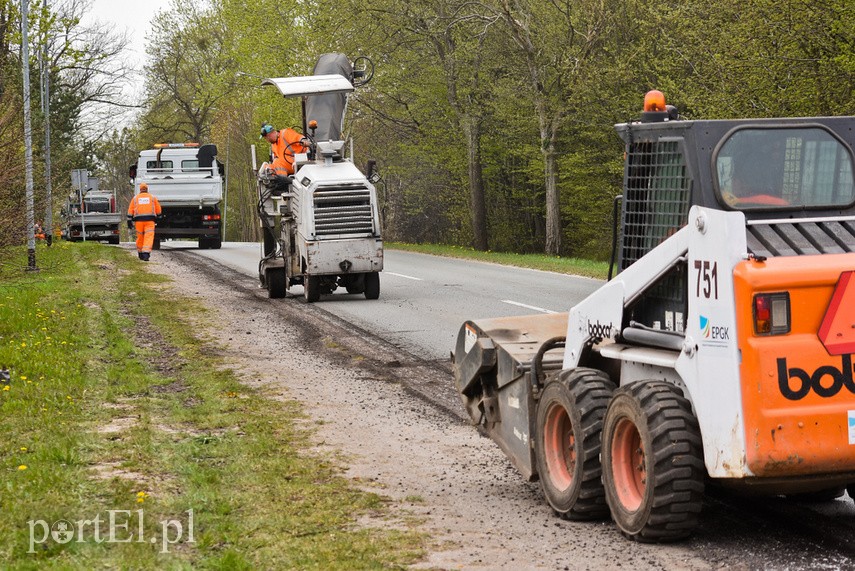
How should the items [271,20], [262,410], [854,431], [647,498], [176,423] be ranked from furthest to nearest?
[271,20], [262,410], [176,423], [647,498], [854,431]

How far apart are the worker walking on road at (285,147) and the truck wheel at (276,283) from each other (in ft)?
5.24

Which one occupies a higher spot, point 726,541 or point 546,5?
point 546,5

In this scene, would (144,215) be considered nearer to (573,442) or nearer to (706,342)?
(573,442)

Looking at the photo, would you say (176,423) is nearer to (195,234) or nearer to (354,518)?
(354,518)

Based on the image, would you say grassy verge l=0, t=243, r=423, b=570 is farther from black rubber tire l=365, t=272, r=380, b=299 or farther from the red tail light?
black rubber tire l=365, t=272, r=380, b=299

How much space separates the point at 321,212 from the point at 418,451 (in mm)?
11077

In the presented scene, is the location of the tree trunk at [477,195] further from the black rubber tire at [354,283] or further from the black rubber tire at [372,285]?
the black rubber tire at [372,285]

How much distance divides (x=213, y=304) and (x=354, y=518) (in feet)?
42.7

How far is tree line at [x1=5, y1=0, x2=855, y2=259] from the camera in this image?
24328 mm

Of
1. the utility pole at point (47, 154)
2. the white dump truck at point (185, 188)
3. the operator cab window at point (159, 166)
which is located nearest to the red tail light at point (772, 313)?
the utility pole at point (47, 154)

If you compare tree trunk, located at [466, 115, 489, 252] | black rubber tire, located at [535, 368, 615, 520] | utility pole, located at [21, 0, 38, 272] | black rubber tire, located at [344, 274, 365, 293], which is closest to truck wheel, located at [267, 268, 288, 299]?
black rubber tire, located at [344, 274, 365, 293]

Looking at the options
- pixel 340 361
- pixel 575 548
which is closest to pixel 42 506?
pixel 575 548

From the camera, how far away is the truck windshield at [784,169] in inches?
222

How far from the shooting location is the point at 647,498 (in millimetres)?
5562
